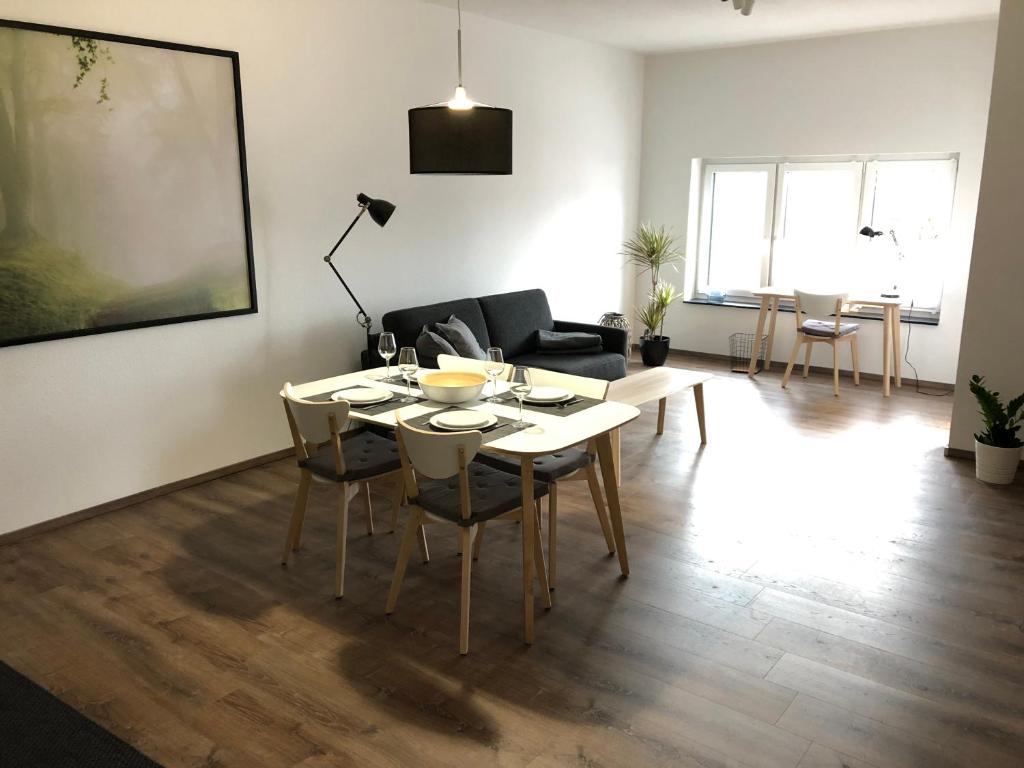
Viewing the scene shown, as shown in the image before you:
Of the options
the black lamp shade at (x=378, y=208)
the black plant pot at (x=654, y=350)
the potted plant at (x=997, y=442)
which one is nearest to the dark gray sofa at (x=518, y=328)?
the black lamp shade at (x=378, y=208)

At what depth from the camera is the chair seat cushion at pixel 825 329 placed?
6398 mm

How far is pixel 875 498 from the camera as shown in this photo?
4195mm

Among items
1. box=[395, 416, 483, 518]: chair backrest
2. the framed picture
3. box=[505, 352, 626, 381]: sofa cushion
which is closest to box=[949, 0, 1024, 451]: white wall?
box=[505, 352, 626, 381]: sofa cushion

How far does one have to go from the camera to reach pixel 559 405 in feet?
10.7

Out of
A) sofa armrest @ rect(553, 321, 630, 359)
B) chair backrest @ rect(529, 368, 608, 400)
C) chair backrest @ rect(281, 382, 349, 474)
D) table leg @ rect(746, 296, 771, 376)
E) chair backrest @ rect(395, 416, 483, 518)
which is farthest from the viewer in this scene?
table leg @ rect(746, 296, 771, 376)

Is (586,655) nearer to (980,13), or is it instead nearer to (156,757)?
(156,757)

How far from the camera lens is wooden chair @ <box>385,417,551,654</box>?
8.73 ft

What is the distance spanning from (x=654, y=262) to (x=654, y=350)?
843 mm

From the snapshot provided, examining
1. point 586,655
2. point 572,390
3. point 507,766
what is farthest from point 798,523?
point 507,766

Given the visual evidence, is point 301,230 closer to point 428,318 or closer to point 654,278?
point 428,318

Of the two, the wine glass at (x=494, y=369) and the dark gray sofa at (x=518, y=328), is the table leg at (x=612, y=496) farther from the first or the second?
the dark gray sofa at (x=518, y=328)

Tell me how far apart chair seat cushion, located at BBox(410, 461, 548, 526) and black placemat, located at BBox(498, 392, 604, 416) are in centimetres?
28

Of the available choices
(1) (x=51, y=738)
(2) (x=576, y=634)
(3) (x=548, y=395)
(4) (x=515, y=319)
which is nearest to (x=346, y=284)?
(4) (x=515, y=319)

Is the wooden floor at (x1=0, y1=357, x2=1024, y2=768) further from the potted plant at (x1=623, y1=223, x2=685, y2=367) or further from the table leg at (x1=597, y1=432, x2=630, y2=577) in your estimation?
the potted plant at (x1=623, y1=223, x2=685, y2=367)
